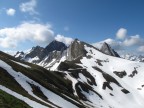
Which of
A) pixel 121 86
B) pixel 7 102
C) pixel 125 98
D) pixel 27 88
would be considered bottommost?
pixel 7 102

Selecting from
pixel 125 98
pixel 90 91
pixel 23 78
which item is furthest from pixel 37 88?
pixel 125 98

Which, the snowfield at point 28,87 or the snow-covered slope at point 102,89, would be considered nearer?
the snowfield at point 28,87

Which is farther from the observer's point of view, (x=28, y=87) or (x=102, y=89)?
(x=102, y=89)

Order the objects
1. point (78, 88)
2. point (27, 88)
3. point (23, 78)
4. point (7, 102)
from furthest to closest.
→ point (78, 88) → point (23, 78) → point (27, 88) → point (7, 102)

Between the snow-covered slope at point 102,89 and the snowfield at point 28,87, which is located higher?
the snow-covered slope at point 102,89

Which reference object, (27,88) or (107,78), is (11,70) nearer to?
(27,88)

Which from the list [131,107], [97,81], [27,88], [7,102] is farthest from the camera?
[97,81]

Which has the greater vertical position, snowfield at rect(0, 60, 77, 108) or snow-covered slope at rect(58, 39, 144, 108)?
snow-covered slope at rect(58, 39, 144, 108)

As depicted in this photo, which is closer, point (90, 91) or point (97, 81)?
point (90, 91)

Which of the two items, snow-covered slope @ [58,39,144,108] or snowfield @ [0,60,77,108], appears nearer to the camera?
snowfield @ [0,60,77,108]

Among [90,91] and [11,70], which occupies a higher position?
[90,91]

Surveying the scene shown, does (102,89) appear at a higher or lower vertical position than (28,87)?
higher

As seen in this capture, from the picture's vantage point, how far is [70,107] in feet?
223

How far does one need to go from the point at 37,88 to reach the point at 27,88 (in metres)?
6.07
